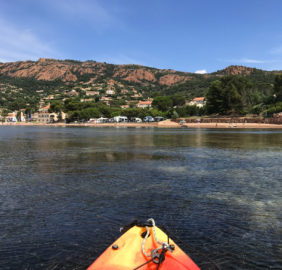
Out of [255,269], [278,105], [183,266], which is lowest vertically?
[255,269]

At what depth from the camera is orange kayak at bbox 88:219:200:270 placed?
508 cm

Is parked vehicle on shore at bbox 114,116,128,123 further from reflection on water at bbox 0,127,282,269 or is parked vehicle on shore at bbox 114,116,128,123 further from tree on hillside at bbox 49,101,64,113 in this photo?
reflection on water at bbox 0,127,282,269

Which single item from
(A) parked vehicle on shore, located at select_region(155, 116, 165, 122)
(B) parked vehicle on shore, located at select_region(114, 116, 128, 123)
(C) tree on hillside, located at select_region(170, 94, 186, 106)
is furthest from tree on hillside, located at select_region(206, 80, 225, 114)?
(C) tree on hillside, located at select_region(170, 94, 186, 106)

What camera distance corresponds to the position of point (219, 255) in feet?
24.7

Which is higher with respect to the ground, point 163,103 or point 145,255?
point 163,103

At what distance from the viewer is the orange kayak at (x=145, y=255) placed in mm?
5082

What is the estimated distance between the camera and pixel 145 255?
523cm

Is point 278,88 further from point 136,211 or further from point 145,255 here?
point 145,255

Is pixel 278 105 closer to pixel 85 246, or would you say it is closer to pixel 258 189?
pixel 258 189

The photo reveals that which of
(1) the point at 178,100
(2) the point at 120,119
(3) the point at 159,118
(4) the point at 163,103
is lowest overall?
(2) the point at 120,119

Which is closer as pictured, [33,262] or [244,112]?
[33,262]

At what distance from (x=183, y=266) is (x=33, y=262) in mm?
4076

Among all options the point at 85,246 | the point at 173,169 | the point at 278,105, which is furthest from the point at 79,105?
the point at 85,246

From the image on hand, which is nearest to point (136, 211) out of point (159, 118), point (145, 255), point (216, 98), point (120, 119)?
point (145, 255)
